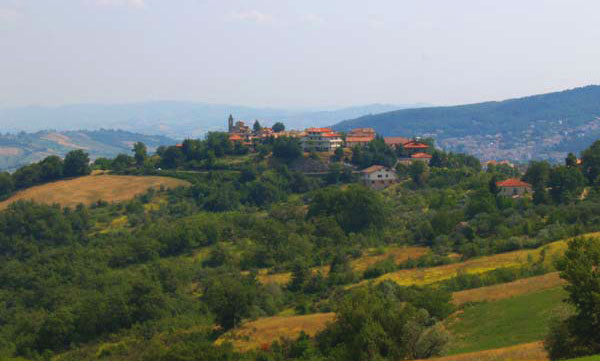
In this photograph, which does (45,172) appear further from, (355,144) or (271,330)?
(271,330)

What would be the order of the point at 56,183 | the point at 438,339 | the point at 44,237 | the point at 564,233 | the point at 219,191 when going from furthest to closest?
the point at 56,183, the point at 219,191, the point at 44,237, the point at 564,233, the point at 438,339

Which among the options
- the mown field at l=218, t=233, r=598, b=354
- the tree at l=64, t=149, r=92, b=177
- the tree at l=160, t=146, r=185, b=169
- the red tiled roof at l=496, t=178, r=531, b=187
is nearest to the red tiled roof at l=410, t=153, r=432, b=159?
the red tiled roof at l=496, t=178, r=531, b=187

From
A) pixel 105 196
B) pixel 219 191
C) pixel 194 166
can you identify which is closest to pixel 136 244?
pixel 219 191

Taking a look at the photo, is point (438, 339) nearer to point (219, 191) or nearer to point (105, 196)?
point (219, 191)

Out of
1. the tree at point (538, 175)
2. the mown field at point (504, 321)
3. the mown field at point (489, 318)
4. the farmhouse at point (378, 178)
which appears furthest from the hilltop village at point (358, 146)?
the mown field at point (504, 321)

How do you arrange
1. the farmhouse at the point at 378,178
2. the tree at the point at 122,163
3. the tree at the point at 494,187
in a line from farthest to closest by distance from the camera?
1. the tree at the point at 122,163
2. the farmhouse at the point at 378,178
3. the tree at the point at 494,187

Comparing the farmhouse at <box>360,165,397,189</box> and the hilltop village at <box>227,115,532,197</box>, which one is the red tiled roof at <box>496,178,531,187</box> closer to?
the hilltop village at <box>227,115,532,197</box>

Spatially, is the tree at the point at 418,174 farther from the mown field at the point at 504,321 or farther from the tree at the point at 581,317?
the tree at the point at 581,317
